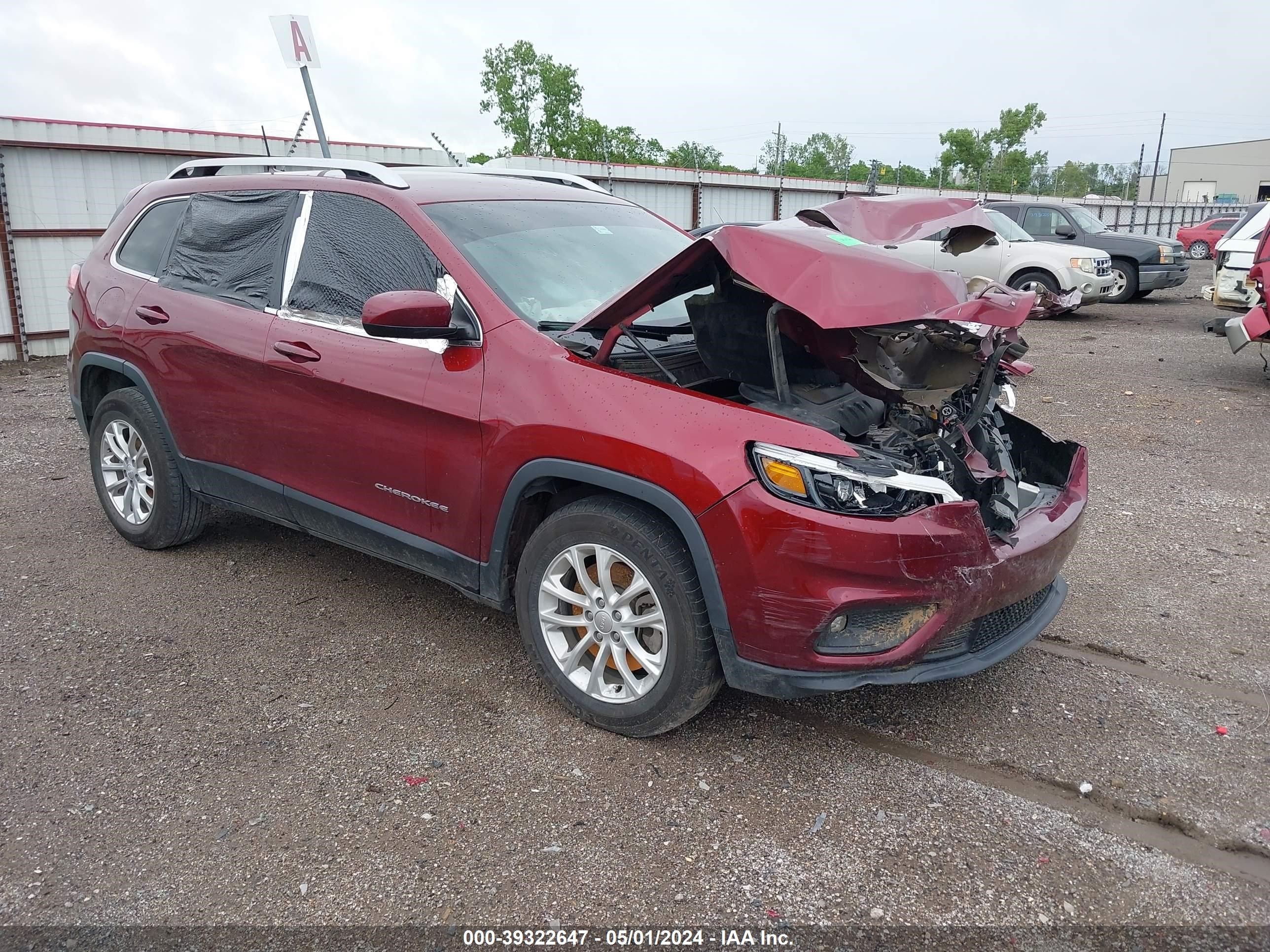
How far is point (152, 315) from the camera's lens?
14.8 ft

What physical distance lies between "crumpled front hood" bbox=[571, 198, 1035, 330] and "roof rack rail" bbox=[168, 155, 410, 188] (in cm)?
125

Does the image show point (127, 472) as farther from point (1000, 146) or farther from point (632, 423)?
point (1000, 146)

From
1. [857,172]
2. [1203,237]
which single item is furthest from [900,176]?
[857,172]

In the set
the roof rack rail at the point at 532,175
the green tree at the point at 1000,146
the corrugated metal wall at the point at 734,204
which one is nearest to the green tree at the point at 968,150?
the green tree at the point at 1000,146

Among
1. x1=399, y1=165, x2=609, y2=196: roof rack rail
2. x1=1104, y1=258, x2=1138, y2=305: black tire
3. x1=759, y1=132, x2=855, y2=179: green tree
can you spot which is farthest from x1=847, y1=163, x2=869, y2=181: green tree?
x1=399, y1=165, x2=609, y2=196: roof rack rail

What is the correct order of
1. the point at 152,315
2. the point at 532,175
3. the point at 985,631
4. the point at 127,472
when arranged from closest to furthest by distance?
the point at 985,631 → the point at 152,315 → the point at 532,175 → the point at 127,472

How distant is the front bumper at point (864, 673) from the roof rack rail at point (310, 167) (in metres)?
2.37

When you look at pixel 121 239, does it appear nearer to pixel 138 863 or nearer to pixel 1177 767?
pixel 138 863

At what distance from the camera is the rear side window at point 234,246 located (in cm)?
409

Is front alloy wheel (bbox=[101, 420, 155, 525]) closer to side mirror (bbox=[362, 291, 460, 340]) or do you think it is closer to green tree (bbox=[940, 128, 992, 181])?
side mirror (bbox=[362, 291, 460, 340])

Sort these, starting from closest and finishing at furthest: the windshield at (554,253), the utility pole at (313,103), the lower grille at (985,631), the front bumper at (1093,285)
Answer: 1. the lower grille at (985,631)
2. the windshield at (554,253)
3. the utility pole at (313,103)
4. the front bumper at (1093,285)

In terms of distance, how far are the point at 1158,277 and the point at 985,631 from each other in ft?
51.7

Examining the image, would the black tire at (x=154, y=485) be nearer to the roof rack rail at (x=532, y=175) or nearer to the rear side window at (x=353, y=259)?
the rear side window at (x=353, y=259)

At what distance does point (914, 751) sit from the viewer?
10.4 ft
